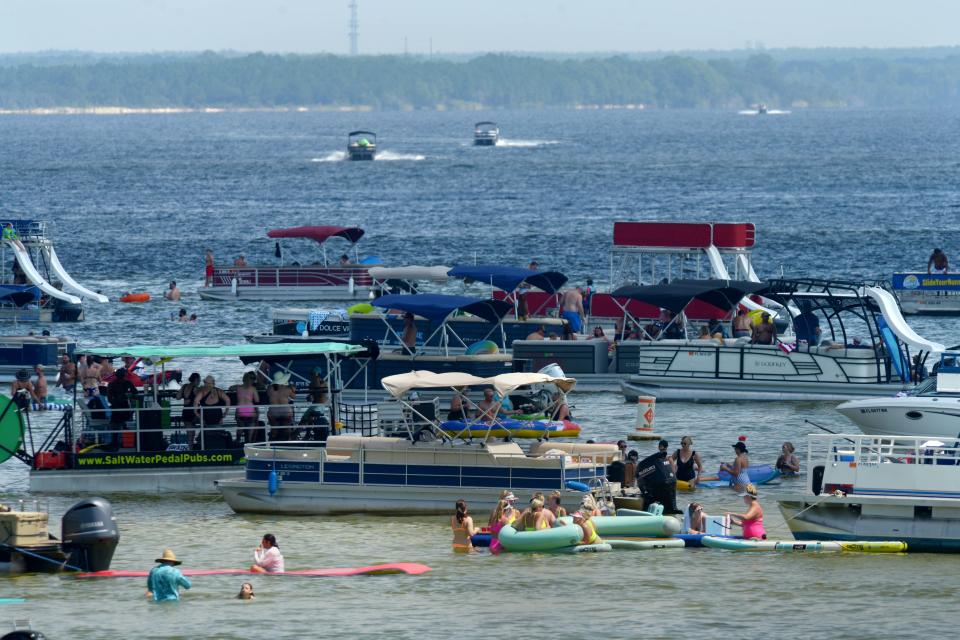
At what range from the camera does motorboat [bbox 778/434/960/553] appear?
27.2 meters

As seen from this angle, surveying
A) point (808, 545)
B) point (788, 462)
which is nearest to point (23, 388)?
point (788, 462)

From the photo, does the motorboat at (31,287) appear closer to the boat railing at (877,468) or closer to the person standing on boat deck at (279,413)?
the person standing on boat deck at (279,413)

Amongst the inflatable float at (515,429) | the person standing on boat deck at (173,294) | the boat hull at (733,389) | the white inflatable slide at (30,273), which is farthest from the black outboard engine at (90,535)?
the person standing on boat deck at (173,294)

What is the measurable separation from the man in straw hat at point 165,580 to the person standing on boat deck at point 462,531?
4778 mm

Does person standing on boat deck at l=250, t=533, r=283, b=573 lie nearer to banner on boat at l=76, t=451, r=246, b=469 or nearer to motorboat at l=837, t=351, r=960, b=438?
banner on boat at l=76, t=451, r=246, b=469

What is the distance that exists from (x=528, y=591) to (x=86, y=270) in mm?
60237

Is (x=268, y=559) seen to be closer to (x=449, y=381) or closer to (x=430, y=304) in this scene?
(x=449, y=381)

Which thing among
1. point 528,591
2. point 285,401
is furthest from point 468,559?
point 285,401

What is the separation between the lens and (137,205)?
136 metres

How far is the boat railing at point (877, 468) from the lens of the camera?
2717 cm

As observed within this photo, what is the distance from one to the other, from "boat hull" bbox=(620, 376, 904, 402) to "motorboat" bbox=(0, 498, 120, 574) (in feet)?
62.9

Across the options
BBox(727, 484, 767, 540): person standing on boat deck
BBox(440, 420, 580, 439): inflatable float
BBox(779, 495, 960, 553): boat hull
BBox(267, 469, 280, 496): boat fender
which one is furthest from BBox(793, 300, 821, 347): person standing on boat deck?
BBox(267, 469, 280, 496): boat fender

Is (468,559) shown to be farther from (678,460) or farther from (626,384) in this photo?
(626,384)

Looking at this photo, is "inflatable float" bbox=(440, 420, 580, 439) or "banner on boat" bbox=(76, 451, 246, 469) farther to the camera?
"banner on boat" bbox=(76, 451, 246, 469)
